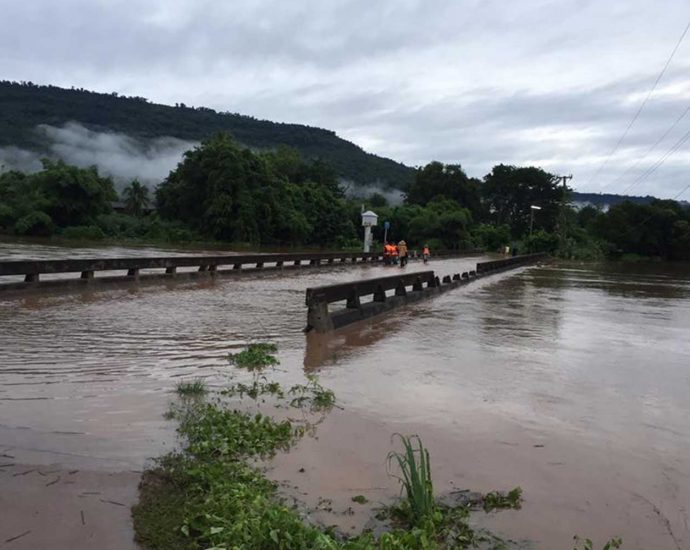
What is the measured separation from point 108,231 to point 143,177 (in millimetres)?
102243

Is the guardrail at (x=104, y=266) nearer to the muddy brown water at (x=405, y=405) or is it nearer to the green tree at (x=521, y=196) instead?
the muddy brown water at (x=405, y=405)

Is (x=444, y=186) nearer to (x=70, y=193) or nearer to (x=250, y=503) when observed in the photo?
(x=70, y=193)

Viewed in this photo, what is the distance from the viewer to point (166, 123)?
166500mm

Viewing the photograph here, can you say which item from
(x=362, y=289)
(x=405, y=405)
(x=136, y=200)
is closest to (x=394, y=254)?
(x=362, y=289)

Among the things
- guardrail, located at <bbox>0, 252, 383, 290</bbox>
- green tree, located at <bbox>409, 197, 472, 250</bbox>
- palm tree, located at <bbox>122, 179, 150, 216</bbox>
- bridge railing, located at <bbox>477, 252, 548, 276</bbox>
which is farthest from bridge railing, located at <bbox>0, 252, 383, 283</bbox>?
palm tree, located at <bbox>122, 179, 150, 216</bbox>

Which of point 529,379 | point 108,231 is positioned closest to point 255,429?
point 529,379

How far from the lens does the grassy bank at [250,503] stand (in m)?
3.38

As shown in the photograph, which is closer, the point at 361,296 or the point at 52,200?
the point at 361,296

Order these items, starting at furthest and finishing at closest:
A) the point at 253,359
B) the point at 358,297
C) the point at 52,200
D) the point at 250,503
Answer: the point at 52,200, the point at 358,297, the point at 253,359, the point at 250,503

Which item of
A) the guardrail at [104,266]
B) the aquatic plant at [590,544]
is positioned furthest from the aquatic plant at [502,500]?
the guardrail at [104,266]

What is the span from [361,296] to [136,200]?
83498 mm

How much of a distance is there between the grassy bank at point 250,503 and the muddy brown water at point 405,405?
0.45 ft

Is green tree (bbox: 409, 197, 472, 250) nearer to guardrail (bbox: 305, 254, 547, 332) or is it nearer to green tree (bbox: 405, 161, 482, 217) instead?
green tree (bbox: 405, 161, 482, 217)

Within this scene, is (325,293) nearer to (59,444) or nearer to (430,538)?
(59,444)
